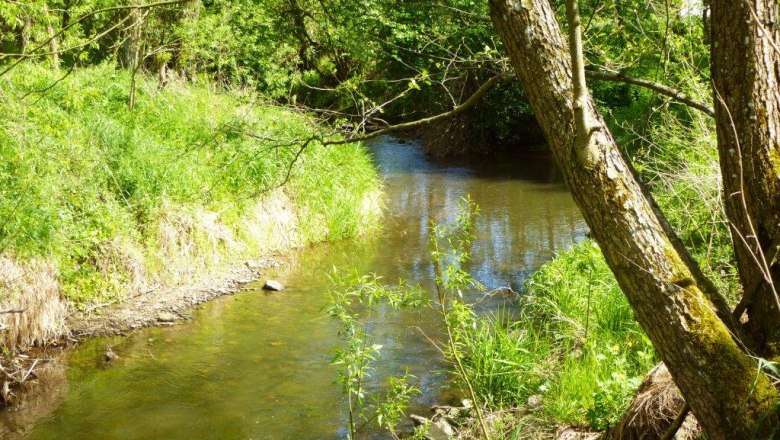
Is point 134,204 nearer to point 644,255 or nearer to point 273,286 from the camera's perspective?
point 273,286

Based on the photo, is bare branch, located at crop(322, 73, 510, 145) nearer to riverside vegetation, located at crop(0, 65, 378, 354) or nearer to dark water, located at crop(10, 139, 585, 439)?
riverside vegetation, located at crop(0, 65, 378, 354)

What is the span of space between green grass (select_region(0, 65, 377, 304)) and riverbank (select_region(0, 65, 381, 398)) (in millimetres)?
19

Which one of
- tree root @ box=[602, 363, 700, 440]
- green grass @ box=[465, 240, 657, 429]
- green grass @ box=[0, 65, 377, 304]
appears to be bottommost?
green grass @ box=[465, 240, 657, 429]

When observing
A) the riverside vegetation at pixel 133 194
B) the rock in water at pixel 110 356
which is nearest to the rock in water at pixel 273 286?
the riverside vegetation at pixel 133 194

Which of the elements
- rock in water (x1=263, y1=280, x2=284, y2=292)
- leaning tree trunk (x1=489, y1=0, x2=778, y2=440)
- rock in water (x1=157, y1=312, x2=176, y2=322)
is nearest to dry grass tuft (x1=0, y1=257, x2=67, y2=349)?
rock in water (x1=157, y1=312, x2=176, y2=322)

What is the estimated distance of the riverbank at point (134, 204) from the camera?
7680 millimetres

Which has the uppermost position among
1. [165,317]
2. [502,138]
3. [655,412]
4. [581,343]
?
[502,138]

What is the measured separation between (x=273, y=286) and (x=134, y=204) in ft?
6.33

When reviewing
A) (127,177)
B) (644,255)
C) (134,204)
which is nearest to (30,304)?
(134,204)

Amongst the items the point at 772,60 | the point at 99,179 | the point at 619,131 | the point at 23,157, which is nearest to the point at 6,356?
the point at 23,157

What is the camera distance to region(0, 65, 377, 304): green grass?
7828mm

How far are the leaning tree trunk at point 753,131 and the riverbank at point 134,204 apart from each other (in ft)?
9.79

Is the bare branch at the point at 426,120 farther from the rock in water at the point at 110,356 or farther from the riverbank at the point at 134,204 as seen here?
the rock in water at the point at 110,356

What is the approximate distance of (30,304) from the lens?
24.7 ft
